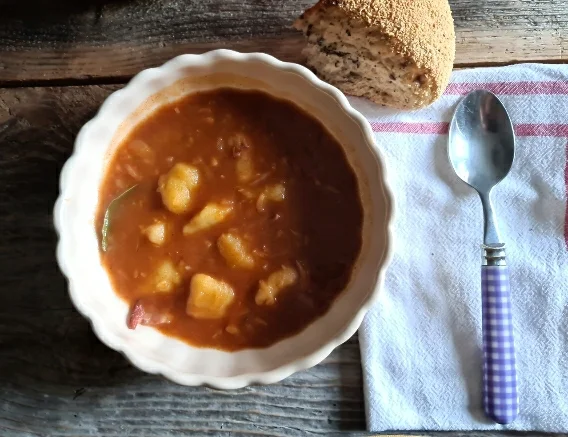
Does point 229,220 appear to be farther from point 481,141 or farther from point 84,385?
point 481,141

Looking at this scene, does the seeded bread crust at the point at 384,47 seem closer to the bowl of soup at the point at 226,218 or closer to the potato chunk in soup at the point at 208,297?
the bowl of soup at the point at 226,218

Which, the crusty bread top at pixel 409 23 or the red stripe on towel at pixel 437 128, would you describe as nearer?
the crusty bread top at pixel 409 23

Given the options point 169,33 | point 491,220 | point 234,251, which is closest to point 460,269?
point 491,220

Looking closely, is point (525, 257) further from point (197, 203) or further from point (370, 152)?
point (197, 203)

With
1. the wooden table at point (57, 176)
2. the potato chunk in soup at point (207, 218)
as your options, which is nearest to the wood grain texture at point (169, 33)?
the wooden table at point (57, 176)

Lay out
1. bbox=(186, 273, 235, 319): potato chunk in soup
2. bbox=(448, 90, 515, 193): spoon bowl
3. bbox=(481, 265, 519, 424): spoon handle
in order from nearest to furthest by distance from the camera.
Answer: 1. bbox=(186, 273, 235, 319): potato chunk in soup
2. bbox=(481, 265, 519, 424): spoon handle
3. bbox=(448, 90, 515, 193): spoon bowl

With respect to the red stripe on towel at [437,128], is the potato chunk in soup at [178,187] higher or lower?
lower

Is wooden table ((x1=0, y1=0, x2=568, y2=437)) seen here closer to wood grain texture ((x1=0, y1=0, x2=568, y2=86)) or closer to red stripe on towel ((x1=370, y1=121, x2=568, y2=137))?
wood grain texture ((x1=0, y1=0, x2=568, y2=86))

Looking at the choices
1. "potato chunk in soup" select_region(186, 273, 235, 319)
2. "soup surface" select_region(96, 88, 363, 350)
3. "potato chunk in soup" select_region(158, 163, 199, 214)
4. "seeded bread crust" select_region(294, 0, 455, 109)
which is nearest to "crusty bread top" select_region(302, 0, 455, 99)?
"seeded bread crust" select_region(294, 0, 455, 109)

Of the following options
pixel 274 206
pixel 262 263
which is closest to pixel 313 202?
pixel 274 206
